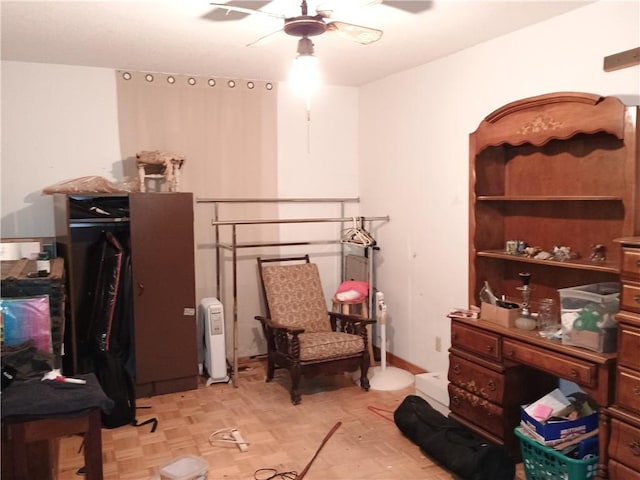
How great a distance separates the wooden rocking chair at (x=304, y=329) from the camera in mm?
3924

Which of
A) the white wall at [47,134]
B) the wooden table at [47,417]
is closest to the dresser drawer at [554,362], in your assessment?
the wooden table at [47,417]

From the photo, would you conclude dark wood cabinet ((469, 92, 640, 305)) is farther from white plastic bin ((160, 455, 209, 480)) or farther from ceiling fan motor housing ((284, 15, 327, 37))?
white plastic bin ((160, 455, 209, 480))

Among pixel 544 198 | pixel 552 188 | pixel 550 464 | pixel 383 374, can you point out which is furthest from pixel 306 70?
pixel 383 374

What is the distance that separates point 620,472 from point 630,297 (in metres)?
0.75

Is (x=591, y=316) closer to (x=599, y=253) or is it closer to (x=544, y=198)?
(x=599, y=253)

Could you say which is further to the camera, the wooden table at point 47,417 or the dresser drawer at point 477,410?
the dresser drawer at point 477,410

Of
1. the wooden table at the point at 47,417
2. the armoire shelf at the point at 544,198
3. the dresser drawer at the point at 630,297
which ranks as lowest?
the wooden table at the point at 47,417

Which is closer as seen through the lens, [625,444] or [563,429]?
[625,444]

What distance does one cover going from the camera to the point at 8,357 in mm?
2443

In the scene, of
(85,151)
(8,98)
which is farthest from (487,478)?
(8,98)

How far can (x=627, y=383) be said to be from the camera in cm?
232

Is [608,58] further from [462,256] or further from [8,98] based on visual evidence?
[8,98]

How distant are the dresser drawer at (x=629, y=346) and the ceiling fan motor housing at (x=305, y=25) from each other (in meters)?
1.86

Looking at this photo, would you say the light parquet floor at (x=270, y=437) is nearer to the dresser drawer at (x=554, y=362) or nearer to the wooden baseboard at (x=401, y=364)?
the wooden baseboard at (x=401, y=364)
